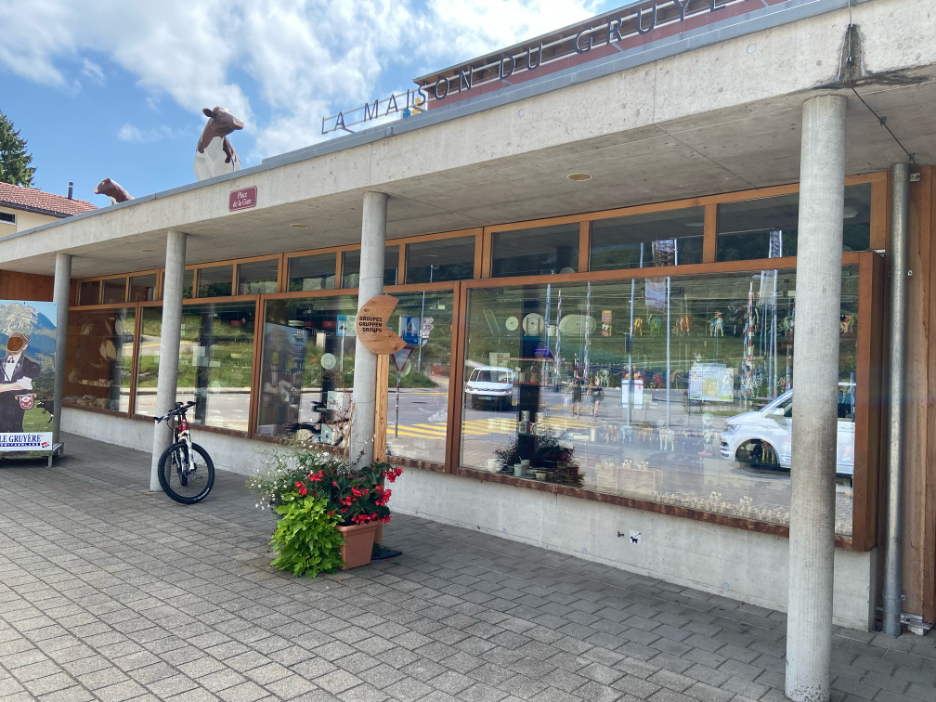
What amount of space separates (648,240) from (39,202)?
26.6 m

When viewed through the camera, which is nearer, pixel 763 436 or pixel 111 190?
pixel 763 436

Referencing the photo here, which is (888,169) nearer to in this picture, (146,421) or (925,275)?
(925,275)

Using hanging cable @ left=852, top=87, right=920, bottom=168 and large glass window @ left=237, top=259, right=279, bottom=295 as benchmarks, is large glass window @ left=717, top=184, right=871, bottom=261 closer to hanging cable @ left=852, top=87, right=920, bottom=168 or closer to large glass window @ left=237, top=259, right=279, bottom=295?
hanging cable @ left=852, top=87, right=920, bottom=168

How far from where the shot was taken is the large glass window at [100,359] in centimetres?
1238

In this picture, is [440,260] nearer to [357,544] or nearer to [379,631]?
[357,544]

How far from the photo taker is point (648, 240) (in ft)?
19.5

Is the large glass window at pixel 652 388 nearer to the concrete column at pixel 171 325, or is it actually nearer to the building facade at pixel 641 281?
the building facade at pixel 641 281

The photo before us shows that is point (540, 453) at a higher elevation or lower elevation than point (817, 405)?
lower

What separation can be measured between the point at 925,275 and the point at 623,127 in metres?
2.40

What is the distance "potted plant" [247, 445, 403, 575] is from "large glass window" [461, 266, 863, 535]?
5.29ft

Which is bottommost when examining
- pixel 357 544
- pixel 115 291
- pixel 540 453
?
pixel 357 544

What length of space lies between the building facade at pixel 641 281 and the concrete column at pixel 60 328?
6.83 feet

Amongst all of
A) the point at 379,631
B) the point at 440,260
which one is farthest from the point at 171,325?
the point at 379,631

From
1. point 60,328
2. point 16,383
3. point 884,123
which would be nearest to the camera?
point 884,123
